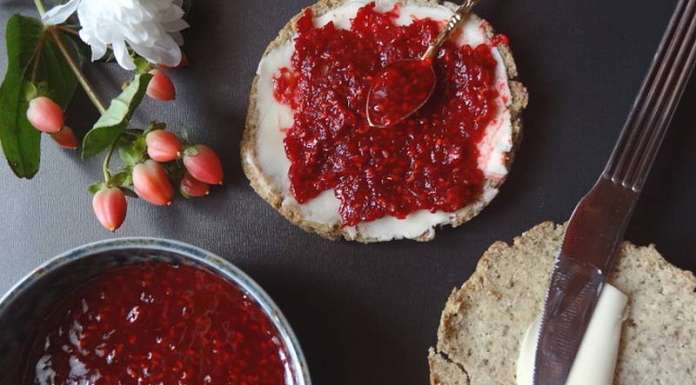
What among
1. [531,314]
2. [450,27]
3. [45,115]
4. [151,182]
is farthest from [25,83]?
[531,314]

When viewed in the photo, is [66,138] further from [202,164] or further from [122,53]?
[202,164]

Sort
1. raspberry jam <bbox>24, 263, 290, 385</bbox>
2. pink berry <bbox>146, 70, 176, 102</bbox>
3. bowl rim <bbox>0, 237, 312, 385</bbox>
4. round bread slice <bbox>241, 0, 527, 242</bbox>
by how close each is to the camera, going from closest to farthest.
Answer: bowl rim <bbox>0, 237, 312, 385</bbox> < raspberry jam <bbox>24, 263, 290, 385</bbox> < pink berry <bbox>146, 70, 176, 102</bbox> < round bread slice <bbox>241, 0, 527, 242</bbox>

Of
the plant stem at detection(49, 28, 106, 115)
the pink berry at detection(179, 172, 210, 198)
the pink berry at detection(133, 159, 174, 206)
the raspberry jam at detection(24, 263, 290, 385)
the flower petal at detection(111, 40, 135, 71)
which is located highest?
the flower petal at detection(111, 40, 135, 71)

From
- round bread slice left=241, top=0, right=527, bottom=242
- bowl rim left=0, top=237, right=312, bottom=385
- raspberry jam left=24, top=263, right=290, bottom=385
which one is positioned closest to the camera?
bowl rim left=0, top=237, right=312, bottom=385

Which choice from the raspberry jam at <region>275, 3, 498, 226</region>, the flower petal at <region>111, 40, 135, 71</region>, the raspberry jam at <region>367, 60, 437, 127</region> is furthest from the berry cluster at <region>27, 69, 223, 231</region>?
the raspberry jam at <region>367, 60, 437, 127</region>

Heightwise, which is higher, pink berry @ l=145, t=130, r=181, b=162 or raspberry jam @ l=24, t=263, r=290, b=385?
pink berry @ l=145, t=130, r=181, b=162

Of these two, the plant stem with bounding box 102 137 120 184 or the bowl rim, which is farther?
the plant stem with bounding box 102 137 120 184

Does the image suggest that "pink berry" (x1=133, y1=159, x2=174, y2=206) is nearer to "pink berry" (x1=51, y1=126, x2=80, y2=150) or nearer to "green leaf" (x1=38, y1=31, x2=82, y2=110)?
"pink berry" (x1=51, y1=126, x2=80, y2=150)

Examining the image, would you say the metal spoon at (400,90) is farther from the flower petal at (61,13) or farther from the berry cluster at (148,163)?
the flower petal at (61,13)
